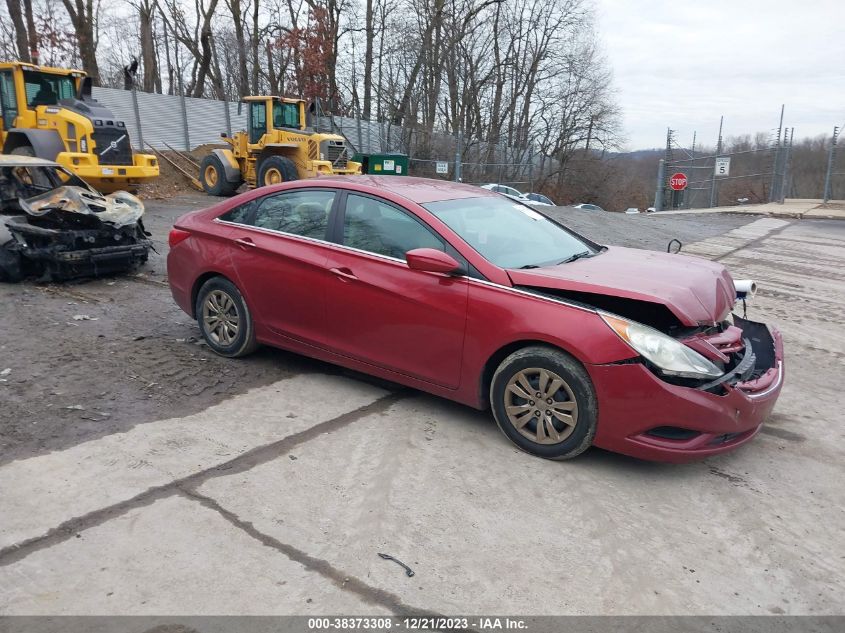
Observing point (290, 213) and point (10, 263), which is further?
point (10, 263)

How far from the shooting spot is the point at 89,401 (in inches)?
180

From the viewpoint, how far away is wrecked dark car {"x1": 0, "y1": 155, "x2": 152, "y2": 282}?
729cm

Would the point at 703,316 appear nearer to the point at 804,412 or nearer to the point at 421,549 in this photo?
the point at 804,412

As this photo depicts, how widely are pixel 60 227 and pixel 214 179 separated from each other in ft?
44.5

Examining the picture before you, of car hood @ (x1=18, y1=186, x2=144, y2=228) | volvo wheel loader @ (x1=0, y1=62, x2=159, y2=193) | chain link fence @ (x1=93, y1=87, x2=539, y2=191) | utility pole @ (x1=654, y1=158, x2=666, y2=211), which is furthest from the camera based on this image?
utility pole @ (x1=654, y1=158, x2=666, y2=211)

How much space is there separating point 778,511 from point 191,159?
23606 millimetres

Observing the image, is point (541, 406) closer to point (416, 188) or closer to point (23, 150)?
point (416, 188)

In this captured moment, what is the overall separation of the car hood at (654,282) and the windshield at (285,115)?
16370mm

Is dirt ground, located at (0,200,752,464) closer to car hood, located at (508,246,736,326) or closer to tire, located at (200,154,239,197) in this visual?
car hood, located at (508,246,736,326)

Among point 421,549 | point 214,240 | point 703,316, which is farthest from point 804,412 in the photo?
point 214,240

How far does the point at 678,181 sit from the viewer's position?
94.4ft

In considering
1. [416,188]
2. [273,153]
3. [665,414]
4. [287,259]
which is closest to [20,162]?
[287,259]

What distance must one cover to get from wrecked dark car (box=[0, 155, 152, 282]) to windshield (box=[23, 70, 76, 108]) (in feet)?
25.2

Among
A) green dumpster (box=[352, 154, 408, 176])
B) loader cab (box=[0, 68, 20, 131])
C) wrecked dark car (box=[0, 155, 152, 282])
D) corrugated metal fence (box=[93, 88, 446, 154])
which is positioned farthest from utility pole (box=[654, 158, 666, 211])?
wrecked dark car (box=[0, 155, 152, 282])
